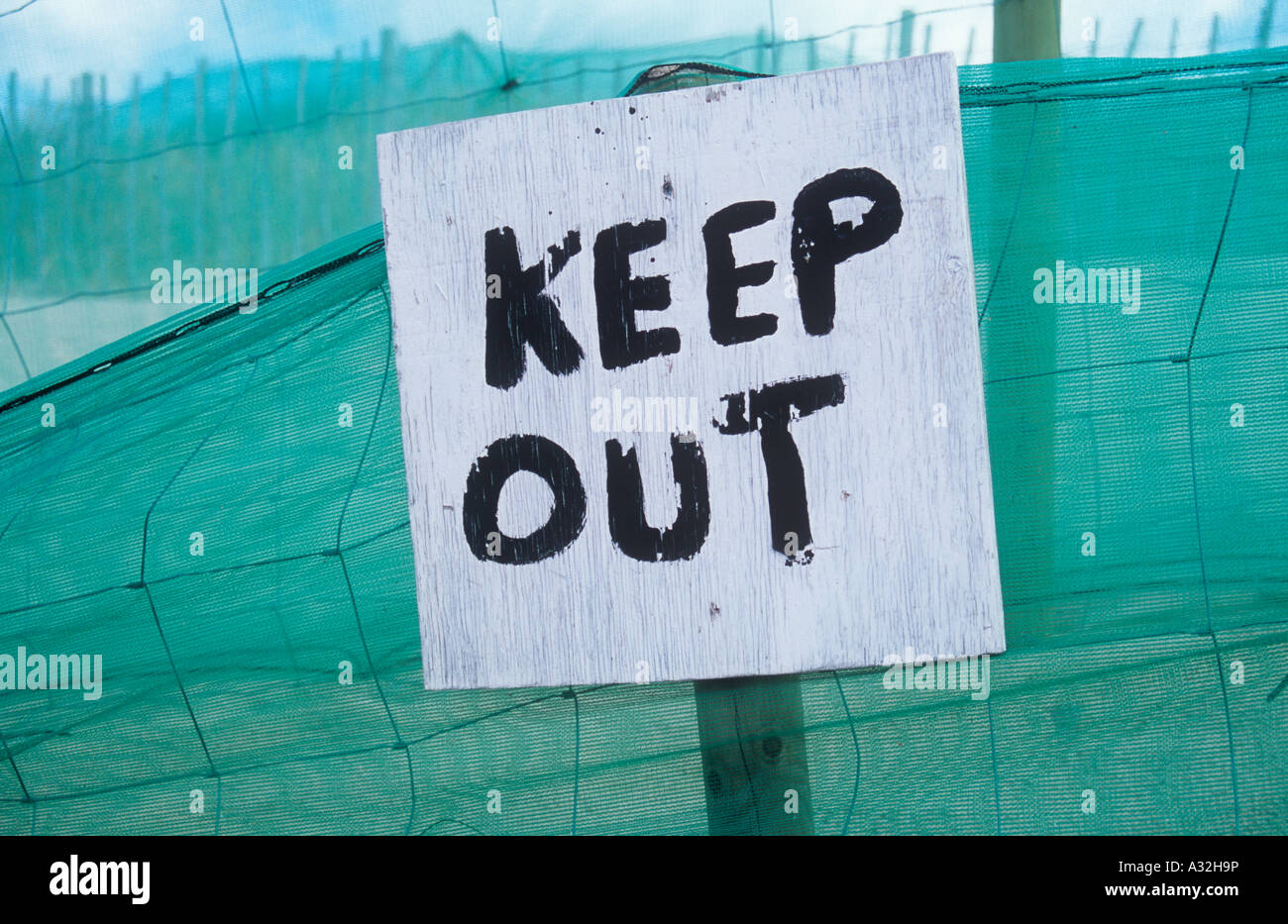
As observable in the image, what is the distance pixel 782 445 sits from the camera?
1.07 meters

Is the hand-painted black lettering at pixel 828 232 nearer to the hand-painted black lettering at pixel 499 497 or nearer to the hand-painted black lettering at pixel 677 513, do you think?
the hand-painted black lettering at pixel 677 513

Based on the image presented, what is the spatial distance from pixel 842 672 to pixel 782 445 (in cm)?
41

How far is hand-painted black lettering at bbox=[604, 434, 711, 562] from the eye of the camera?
1081 mm

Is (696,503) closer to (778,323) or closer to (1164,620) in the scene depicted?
(778,323)

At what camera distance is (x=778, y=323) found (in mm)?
1063

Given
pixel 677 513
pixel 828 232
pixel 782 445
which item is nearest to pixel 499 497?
pixel 677 513

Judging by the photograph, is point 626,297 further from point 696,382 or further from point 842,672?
point 842,672

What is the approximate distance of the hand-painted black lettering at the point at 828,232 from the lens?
3.45 ft

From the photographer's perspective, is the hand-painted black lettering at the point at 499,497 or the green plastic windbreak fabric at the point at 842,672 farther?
the green plastic windbreak fabric at the point at 842,672

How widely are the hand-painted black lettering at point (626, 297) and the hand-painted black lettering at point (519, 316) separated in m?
0.04

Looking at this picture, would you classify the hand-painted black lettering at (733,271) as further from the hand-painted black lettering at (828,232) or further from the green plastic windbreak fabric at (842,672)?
the green plastic windbreak fabric at (842,672)

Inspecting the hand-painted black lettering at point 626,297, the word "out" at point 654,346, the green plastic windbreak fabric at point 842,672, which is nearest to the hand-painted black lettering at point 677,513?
the word "out" at point 654,346

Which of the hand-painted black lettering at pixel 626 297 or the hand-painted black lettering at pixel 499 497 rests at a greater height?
the hand-painted black lettering at pixel 626 297

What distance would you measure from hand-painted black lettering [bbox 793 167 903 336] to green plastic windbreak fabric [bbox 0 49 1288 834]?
31 centimetres
